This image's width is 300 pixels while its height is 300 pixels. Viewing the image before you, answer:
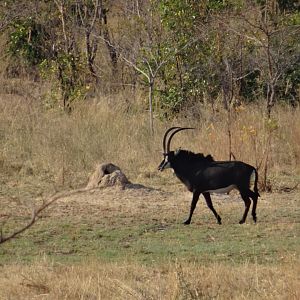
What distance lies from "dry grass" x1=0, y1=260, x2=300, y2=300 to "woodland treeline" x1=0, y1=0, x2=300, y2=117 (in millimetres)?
9256

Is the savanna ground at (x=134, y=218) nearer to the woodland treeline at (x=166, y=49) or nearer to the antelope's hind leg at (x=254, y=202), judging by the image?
the antelope's hind leg at (x=254, y=202)

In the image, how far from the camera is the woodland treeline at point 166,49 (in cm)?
1898

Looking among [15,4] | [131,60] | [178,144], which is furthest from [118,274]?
[15,4]

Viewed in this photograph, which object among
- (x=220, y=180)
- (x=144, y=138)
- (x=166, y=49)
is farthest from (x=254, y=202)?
(x=166, y=49)

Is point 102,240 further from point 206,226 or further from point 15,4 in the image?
point 15,4

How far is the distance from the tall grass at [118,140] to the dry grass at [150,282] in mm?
6857

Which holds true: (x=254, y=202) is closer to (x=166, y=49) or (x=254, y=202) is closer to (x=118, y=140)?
(x=118, y=140)

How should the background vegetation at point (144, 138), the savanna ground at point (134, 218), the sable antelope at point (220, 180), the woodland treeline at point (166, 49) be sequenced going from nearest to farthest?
the savanna ground at point (134, 218)
the background vegetation at point (144, 138)
the sable antelope at point (220, 180)
the woodland treeline at point (166, 49)

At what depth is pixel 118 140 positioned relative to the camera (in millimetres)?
17812

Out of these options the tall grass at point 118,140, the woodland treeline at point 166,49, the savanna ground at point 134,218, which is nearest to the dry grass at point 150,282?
the savanna ground at point 134,218

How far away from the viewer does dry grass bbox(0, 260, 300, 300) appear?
710 centimetres

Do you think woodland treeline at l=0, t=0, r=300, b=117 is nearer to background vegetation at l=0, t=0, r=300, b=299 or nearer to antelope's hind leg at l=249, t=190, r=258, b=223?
background vegetation at l=0, t=0, r=300, b=299

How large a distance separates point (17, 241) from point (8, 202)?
3.03m

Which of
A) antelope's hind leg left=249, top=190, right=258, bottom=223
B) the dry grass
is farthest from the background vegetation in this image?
antelope's hind leg left=249, top=190, right=258, bottom=223
